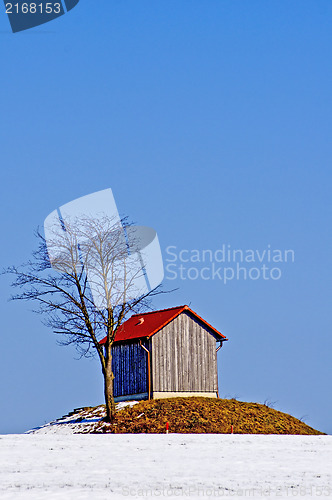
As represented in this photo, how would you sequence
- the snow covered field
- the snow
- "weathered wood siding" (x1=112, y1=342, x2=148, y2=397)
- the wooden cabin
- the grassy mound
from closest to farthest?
the snow covered field
the grassy mound
the snow
the wooden cabin
"weathered wood siding" (x1=112, y1=342, x2=148, y2=397)

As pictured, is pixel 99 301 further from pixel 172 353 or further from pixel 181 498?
pixel 181 498

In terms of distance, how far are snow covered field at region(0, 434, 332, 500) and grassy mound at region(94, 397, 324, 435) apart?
9.45 m

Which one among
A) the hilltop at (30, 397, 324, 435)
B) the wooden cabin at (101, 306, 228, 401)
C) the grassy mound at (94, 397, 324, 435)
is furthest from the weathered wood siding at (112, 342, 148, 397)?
the grassy mound at (94, 397, 324, 435)

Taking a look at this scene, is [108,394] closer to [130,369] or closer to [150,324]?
[130,369]

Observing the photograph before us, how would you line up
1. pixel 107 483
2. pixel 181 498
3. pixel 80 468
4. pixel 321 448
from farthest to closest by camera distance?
pixel 321 448 → pixel 80 468 → pixel 107 483 → pixel 181 498

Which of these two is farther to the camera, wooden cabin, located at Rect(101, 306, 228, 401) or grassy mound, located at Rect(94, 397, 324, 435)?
wooden cabin, located at Rect(101, 306, 228, 401)

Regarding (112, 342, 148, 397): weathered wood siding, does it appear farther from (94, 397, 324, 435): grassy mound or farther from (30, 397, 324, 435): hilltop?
(94, 397, 324, 435): grassy mound

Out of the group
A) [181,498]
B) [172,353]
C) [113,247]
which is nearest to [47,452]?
[181,498]

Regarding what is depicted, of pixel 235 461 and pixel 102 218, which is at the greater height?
pixel 102 218

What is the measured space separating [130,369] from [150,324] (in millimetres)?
3449

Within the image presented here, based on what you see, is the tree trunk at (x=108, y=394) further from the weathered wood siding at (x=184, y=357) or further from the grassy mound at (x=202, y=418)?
the weathered wood siding at (x=184, y=357)

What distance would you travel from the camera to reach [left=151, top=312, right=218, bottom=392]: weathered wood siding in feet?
156

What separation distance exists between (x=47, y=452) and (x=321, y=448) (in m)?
10.9

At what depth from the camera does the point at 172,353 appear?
48312 mm
